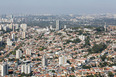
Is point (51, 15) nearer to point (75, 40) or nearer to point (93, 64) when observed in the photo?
point (75, 40)

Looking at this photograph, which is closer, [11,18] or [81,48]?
[81,48]

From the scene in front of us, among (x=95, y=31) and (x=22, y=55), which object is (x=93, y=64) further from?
(x=95, y=31)

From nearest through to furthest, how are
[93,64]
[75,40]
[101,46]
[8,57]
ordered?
[93,64]
[8,57]
[101,46]
[75,40]

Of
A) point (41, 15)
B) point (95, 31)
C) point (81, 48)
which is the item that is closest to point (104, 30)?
point (95, 31)

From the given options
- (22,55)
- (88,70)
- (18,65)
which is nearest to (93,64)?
(88,70)

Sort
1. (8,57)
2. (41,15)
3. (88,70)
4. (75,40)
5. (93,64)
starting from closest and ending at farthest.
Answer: (88,70)
(93,64)
(8,57)
(75,40)
(41,15)

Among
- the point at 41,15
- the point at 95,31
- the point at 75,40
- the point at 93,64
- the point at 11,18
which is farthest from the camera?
the point at 41,15

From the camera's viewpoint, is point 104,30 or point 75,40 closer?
point 75,40

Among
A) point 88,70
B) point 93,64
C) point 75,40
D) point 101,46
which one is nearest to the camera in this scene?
point 88,70

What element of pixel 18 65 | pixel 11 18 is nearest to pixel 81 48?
pixel 18 65
